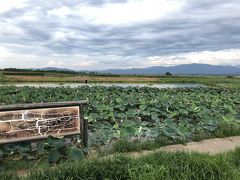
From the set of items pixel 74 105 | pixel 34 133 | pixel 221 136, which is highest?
pixel 74 105

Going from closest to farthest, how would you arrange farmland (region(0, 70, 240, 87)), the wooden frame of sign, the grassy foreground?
1. the grassy foreground
2. the wooden frame of sign
3. farmland (region(0, 70, 240, 87))

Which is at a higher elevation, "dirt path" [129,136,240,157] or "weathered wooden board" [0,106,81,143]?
"weathered wooden board" [0,106,81,143]

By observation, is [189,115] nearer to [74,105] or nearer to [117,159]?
[74,105]

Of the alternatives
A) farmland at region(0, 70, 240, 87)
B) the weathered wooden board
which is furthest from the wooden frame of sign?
farmland at region(0, 70, 240, 87)

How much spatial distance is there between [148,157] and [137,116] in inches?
211

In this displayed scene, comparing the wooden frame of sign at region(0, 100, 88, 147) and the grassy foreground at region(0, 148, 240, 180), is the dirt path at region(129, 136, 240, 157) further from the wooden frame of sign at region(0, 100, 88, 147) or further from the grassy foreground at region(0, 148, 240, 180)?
the grassy foreground at region(0, 148, 240, 180)

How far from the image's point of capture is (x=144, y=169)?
4496mm

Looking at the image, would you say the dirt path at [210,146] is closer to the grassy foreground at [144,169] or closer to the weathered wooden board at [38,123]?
the weathered wooden board at [38,123]

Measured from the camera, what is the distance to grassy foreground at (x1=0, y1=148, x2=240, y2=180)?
14.2 ft

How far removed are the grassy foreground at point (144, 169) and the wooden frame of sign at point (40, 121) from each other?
1.00 meters

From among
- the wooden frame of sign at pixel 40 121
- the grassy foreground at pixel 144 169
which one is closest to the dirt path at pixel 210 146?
the wooden frame of sign at pixel 40 121

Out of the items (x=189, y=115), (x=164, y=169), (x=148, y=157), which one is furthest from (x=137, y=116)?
(x=164, y=169)

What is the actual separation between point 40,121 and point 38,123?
46 mm

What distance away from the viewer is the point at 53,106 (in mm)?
5895
